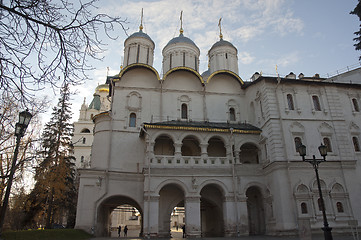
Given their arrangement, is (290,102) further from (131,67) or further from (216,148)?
(131,67)

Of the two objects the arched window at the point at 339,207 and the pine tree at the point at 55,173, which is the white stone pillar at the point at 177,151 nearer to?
the pine tree at the point at 55,173

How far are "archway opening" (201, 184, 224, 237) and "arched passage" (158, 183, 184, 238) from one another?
5.87 feet

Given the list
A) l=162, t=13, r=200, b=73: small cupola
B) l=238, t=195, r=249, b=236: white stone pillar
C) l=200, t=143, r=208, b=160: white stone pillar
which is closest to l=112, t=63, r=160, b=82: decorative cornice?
l=162, t=13, r=200, b=73: small cupola

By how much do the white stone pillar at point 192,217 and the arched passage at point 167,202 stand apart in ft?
4.91

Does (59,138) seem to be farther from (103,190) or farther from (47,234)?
(47,234)

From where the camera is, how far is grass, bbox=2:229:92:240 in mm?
12719

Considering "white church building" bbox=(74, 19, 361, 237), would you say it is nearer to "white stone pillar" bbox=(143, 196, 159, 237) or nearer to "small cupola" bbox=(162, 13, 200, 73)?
"white stone pillar" bbox=(143, 196, 159, 237)

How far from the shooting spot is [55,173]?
20469 millimetres

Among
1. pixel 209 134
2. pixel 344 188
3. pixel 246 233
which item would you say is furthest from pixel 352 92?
pixel 246 233

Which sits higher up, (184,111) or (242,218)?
(184,111)

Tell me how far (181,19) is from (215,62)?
6817 millimetres

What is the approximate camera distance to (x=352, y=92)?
22.3 meters

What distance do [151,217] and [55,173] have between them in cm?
790

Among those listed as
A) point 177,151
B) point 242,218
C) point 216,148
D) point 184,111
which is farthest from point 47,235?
point 184,111
